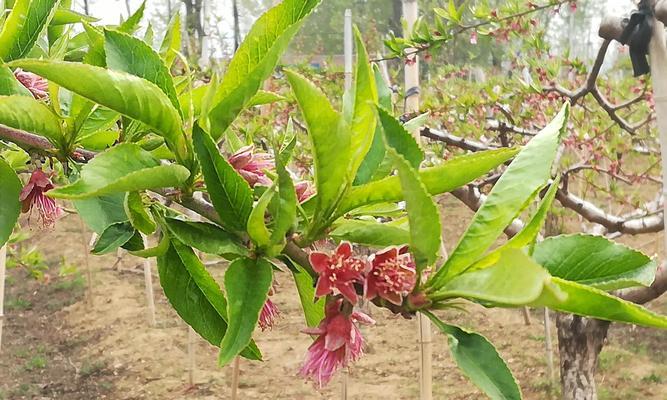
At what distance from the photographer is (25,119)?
382 millimetres

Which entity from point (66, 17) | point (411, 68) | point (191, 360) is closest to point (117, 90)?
point (66, 17)

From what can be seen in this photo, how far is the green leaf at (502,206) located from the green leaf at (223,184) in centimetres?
10

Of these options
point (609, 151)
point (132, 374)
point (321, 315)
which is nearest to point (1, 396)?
point (132, 374)

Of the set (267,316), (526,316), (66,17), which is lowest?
(526,316)

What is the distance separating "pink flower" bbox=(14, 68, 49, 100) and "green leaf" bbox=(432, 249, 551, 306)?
0.35 meters

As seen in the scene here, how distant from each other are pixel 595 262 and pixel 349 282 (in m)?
0.11

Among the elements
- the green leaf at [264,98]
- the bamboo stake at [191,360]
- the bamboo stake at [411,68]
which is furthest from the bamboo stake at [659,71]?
the bamboo stake at [191,360]

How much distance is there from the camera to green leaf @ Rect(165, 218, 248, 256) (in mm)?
348

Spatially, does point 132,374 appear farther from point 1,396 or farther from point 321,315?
point 321,315

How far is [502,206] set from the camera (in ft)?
1.08

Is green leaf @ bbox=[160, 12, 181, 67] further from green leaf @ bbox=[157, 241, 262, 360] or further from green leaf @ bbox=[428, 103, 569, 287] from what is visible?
green leaf @ bbox=[428, 103, 569, 287]

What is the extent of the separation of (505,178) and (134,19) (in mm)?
304

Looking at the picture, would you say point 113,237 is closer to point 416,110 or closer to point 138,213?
point 138,213

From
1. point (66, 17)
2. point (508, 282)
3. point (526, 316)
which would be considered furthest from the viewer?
point (526, 316)
